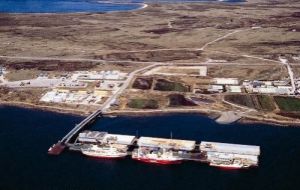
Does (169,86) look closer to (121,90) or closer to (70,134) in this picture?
(121,90)

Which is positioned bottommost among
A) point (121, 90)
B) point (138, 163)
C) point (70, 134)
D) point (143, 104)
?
point (138, 163)

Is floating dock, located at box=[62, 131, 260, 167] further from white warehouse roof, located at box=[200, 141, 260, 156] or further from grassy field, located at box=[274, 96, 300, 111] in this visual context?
grassy field, located at box=[274, 96, 300, 111]

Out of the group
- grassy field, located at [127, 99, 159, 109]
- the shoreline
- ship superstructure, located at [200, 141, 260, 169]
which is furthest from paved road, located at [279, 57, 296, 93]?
ship superstructure, located at [200, 141, 260, 169]

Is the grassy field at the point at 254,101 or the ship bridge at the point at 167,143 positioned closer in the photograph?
the ship bridge at the point at 167,143

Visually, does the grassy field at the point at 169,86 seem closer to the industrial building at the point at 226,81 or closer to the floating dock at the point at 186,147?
the industrial building at the point at 226,81

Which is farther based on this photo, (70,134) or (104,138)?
(70,134)

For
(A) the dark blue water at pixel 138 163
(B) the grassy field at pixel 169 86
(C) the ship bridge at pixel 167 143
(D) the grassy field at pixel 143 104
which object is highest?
(B) the grassy field at pixel 169 86

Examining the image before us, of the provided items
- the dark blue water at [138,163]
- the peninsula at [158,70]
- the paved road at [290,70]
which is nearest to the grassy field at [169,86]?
the peninsula at [158,70]

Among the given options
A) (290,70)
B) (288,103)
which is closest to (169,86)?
(288,103)
